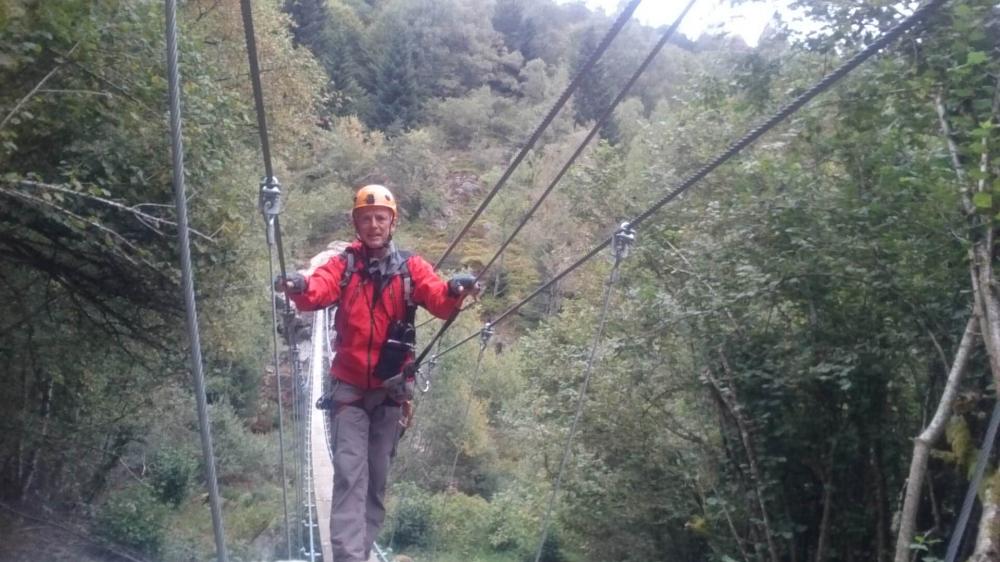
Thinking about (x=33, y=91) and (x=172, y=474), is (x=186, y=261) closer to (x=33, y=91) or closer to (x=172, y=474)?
(x=33, y=91)

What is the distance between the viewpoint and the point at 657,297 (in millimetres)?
6730

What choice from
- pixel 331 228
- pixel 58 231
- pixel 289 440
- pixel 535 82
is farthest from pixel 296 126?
pixel 535 82

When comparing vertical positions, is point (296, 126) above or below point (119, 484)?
above

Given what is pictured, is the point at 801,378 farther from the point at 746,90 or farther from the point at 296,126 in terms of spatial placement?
the point at 296,126

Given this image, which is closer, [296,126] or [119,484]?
[296,126]

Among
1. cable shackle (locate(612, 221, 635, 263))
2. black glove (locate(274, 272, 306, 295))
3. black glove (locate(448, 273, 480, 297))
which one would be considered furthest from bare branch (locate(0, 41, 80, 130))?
cable shackle (locate(612, 221, 635, 263))

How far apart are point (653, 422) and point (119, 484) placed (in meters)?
6.59

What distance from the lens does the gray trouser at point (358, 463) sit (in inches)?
110

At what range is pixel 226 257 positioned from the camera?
6.30 m

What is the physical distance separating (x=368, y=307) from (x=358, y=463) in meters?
0.45

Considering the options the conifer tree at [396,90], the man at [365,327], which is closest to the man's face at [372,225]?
the man at [365,327]

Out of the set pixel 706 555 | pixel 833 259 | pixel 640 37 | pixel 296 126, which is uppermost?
pixel 640 37

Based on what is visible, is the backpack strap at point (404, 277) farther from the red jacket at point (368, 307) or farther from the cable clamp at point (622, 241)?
the cable clamp at point (622, 241)

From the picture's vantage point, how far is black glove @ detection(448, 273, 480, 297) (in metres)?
2.77
